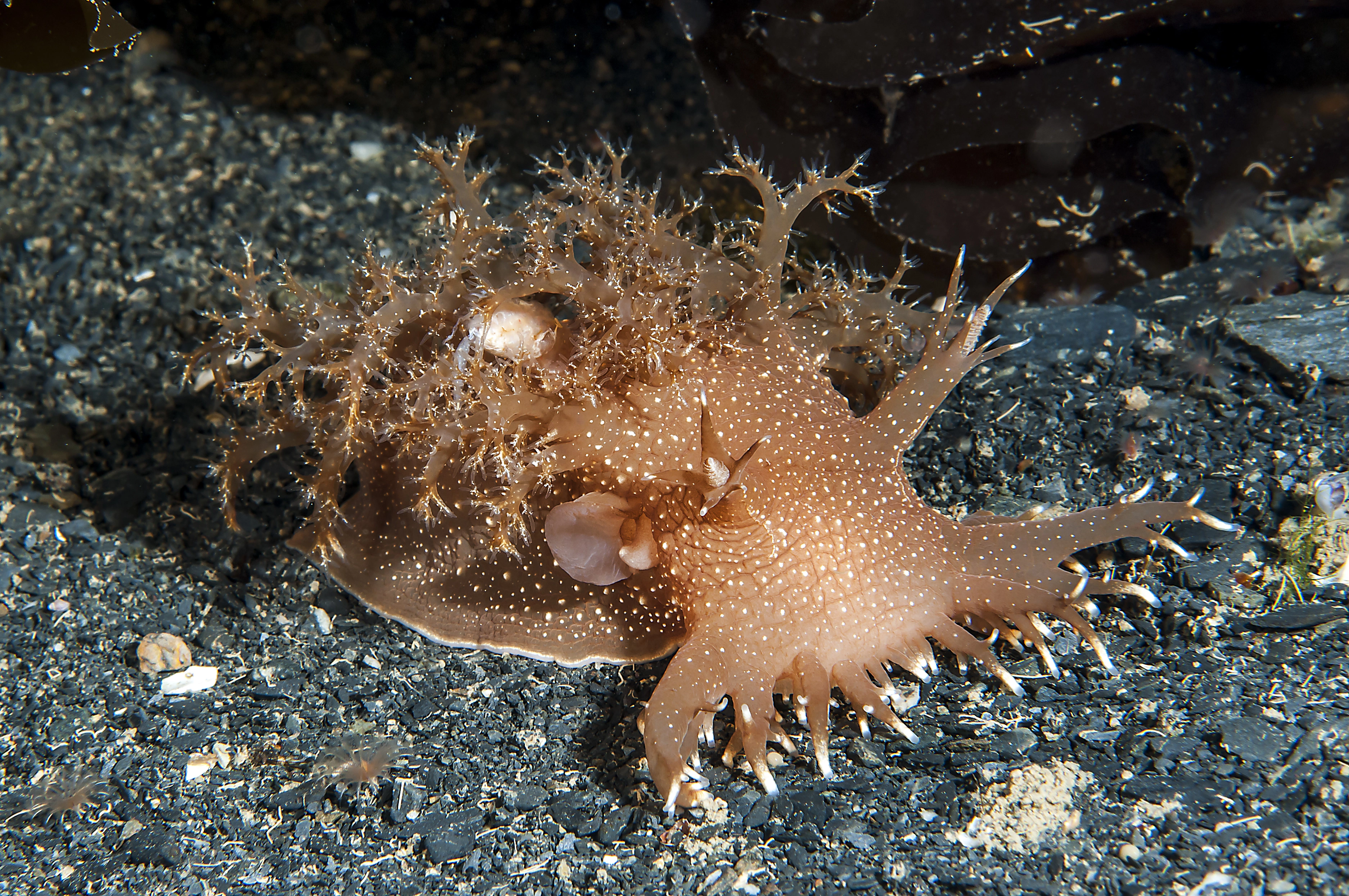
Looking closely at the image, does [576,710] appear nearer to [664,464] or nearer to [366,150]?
[664,464]

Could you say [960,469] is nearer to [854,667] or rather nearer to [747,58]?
[854,667]

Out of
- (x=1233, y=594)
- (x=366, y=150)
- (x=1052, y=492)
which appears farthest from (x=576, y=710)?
(x=366, y=150)

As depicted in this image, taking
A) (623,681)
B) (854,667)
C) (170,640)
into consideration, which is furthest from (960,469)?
(170,640)

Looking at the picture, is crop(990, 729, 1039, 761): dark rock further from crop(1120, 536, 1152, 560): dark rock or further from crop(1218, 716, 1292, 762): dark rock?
crop(1120, 536, 1152, 560): dark rock

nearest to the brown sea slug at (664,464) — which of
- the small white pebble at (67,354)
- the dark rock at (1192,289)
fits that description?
the dark rock at (1192,289)

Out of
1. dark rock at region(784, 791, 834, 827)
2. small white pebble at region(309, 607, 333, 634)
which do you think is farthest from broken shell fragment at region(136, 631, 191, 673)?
dark rock at region(784, 791, 834, 827)

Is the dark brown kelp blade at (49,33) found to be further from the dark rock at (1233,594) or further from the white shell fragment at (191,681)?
the dark rock at (1233,594)
